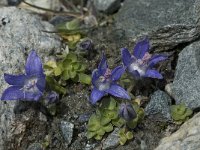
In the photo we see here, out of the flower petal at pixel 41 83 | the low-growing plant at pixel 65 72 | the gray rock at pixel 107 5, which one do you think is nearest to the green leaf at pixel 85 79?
the low-growing plant at pixel 65 72

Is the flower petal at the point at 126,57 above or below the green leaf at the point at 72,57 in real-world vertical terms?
above

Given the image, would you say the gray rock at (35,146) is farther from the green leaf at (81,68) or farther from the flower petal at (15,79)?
the green leaf at (81,68)

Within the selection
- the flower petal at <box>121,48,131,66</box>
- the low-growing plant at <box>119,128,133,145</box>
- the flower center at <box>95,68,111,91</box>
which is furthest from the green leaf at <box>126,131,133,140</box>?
the flower petal at <box>121,48,131,66</box>

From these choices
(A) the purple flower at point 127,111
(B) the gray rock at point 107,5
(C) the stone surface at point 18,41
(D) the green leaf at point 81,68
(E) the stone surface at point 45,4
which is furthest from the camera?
(E) the stone surface at point 45,4

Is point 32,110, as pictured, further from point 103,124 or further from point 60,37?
point 60,37

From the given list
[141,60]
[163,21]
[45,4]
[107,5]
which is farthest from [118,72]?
[45,4]

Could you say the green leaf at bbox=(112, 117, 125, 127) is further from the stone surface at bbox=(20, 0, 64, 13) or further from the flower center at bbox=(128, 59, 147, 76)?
the stone surface at bbox=(20, 0, 64, 13)

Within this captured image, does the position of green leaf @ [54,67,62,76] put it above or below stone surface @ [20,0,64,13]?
below
